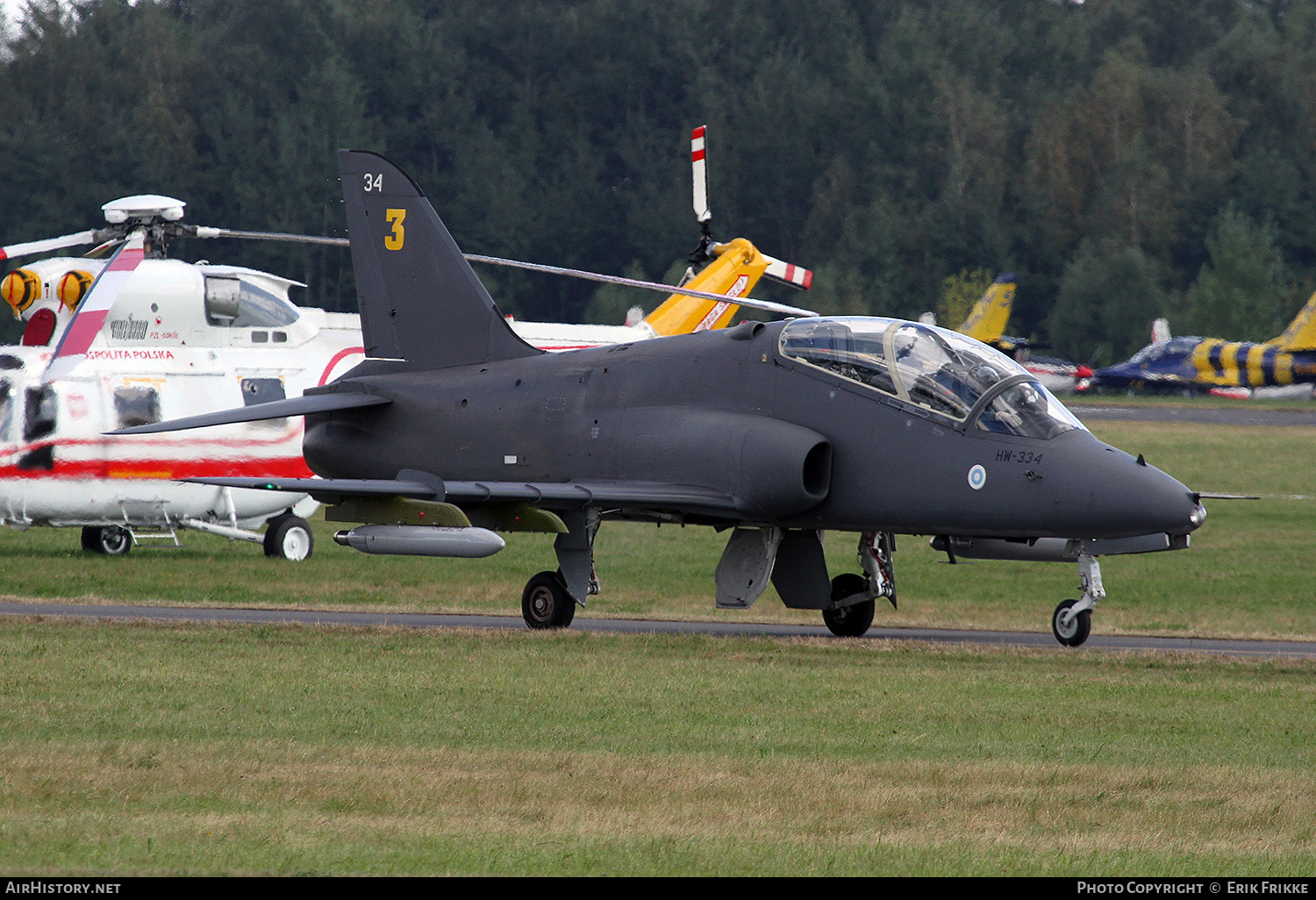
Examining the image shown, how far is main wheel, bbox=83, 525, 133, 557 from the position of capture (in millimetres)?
24297

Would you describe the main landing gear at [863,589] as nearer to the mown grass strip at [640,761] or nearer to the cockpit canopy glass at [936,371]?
the cockpit canopy glass at [936,371]

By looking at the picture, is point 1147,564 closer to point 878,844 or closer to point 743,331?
point 743,331

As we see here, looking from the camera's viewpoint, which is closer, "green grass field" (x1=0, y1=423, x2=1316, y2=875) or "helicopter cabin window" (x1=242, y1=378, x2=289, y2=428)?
"green grass field" (x1=0, y1=423, x2=1316, y2=875)

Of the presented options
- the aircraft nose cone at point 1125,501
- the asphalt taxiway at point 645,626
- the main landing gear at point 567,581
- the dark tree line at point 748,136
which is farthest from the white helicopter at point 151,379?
the dark tree line at point 748,136

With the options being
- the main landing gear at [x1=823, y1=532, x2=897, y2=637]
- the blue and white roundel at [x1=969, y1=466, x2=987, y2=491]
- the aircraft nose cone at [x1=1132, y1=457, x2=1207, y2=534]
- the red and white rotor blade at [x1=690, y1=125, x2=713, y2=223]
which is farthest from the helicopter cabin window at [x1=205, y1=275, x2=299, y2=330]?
the aircraft nose cone at [x1=1132, y1=457, x2=1207, y2=534]

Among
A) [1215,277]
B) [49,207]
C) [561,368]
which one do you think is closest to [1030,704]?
[561,368]

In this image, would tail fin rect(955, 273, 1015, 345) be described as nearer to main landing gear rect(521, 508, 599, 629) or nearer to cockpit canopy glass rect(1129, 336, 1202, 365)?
cockpit canopy glass rect(1129, 336, 1202, 365)

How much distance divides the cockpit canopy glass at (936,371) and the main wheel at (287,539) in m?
10.9

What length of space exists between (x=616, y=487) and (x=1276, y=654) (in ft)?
19.9

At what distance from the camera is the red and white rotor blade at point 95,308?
2162cm

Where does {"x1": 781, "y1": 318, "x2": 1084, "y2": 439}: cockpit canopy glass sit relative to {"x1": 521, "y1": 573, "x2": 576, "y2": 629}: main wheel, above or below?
above

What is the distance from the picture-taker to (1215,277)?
8162 cm

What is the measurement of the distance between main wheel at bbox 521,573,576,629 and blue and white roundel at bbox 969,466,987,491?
4.04 meters

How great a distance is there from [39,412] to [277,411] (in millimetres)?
6459
